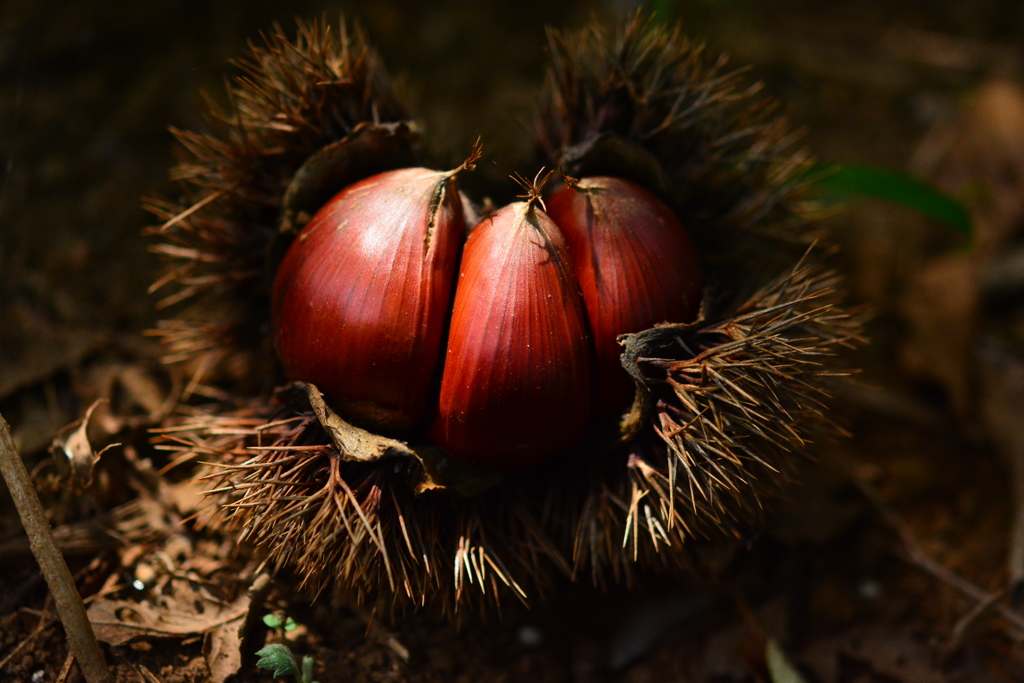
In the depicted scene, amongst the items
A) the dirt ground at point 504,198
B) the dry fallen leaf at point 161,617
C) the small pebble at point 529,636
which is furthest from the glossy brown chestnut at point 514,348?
the dry fallen leaf at point 161,617

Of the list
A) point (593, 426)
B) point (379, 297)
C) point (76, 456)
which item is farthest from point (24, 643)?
point (593, 426)

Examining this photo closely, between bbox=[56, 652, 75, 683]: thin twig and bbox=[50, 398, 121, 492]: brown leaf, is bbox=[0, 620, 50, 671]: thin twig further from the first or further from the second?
bbox=[50, 398, 121, 492]: brown leaf

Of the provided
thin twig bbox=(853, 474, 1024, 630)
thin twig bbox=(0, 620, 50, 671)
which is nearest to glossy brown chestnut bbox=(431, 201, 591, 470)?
thin twig bbox=(0, 620, 50, 671)

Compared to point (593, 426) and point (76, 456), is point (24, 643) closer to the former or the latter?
point (76, 456)

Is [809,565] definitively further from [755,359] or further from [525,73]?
[525,73]

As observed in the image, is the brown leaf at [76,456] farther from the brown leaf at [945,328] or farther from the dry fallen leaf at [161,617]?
the brown leaf at [945,328]
